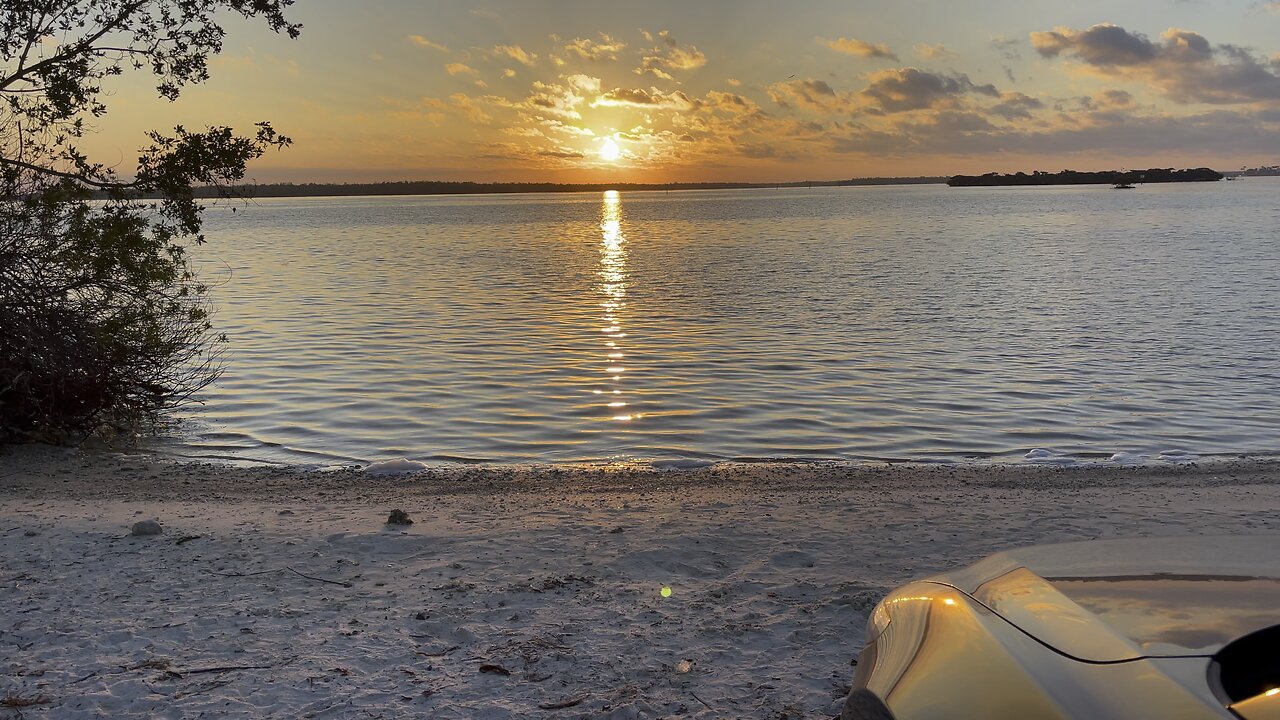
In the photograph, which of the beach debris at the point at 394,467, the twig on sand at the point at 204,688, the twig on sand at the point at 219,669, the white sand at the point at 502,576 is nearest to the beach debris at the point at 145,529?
the white sand at the point at 502,576

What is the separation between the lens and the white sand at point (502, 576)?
438 cm

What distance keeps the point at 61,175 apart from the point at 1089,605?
11543 millimetres

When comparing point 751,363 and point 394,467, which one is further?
point 751,363

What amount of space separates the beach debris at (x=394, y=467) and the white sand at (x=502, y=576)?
25 cm

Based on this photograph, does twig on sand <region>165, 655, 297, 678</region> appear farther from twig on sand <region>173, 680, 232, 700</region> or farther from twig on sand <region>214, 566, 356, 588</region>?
twig on sand <region>214, 566, 356, 588</region>

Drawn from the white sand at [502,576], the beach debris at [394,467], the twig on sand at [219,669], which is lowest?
the beach debris at [394,467]

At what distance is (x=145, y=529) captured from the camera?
22.9ft

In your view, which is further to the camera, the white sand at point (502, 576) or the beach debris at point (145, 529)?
the beach debris at point (145, 529)

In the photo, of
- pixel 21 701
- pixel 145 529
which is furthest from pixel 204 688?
pixel 145 529

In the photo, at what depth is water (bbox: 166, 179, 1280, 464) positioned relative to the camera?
12164mm

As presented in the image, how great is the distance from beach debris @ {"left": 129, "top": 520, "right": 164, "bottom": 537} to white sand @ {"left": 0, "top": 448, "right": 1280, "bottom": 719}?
0.22 m

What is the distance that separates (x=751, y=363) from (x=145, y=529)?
12159 mm

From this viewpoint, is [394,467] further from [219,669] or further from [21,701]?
[21,701]

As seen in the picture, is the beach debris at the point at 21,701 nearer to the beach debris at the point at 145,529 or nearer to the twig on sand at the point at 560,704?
the twig on sand at the point at 560,704
